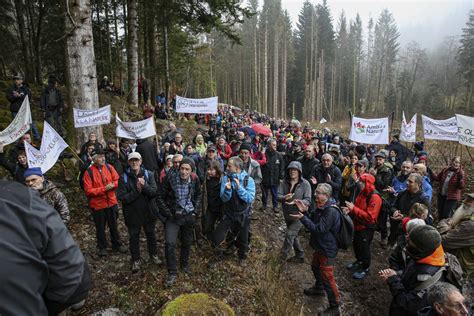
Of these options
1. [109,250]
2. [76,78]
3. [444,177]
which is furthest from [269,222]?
[76,78]

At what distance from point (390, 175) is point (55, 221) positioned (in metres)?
7.11

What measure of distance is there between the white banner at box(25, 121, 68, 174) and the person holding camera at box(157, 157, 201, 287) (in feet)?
6.92

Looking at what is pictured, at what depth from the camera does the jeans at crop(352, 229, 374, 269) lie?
519 cm

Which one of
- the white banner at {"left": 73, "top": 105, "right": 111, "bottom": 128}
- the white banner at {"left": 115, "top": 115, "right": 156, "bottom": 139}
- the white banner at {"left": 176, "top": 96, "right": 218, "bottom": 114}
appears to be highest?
the white banner at {"left": 176, "top": 96, "right": 218, "bottom": 114}

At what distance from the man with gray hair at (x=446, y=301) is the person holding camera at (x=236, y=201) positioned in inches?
112

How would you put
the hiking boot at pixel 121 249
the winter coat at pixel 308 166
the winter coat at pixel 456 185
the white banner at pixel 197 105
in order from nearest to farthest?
the hiking boot at pixel 121 249 → the winter coat at pixel 456 185 → the winter coat at pixel 308 166 → the white banner at pixel 197 105

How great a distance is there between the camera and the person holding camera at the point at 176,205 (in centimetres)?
426

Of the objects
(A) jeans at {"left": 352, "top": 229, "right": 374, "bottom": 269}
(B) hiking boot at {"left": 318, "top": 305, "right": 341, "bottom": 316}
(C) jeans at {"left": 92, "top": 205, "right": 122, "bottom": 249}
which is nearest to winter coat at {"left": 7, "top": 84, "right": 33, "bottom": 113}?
(C) jeans at {"left": 92, "top": 205, "right": 122, "bottom": 249}

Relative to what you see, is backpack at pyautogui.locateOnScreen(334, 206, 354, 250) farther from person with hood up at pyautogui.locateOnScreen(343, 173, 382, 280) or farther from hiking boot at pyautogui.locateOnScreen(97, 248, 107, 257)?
hiking boot at pyautogui.locateOnScreen(97, 248, 107, 257)

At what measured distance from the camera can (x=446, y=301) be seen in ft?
7.42

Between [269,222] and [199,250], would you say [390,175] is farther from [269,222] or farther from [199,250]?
[199,250]

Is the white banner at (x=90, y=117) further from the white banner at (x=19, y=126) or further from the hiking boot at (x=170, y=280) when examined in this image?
the hiking boot at (x=170, y=280)

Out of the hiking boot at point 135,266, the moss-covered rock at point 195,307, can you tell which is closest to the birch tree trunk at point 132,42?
the hiking boot at point 135,266

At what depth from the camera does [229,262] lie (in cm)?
509
